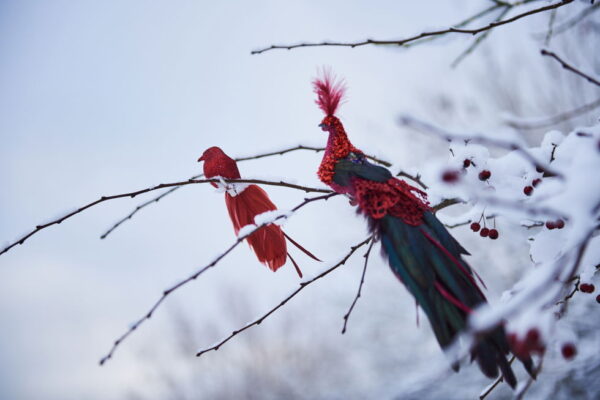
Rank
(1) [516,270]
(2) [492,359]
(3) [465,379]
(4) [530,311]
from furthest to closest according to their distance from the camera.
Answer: (1) [516,270], (3) [465,379], (2) [492,359], (4) [530,311]

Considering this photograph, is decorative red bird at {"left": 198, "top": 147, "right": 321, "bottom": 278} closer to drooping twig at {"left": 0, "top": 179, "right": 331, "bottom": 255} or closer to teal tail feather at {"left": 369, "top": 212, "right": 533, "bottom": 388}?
drooping twig at {"left": 0, "top": 179, "right": 331, "bottom": 255}

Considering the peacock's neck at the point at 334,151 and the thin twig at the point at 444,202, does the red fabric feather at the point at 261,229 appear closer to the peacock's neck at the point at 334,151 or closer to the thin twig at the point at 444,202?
the peacock's neck at the point at 334,151

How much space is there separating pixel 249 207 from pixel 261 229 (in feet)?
0.23

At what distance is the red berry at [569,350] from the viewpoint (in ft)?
1.97

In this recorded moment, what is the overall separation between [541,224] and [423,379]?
4427 millimetres

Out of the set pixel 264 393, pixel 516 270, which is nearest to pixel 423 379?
pixel 516 270

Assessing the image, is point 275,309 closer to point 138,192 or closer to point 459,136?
point 138,192

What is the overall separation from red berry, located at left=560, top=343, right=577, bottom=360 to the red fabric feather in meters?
0.67

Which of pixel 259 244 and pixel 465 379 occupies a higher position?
pixel 259 244

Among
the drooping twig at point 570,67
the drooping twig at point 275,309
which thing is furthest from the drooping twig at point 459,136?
the drooping twig at point 275,309

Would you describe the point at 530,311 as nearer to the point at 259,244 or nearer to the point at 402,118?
the point at 402,118

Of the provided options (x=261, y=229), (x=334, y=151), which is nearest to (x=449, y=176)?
(x=334, y=151)

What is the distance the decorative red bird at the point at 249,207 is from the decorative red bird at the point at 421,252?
0.23m

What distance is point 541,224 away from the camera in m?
1.25
